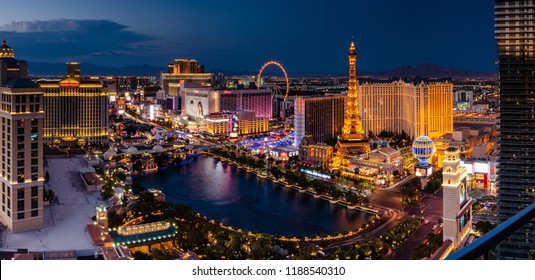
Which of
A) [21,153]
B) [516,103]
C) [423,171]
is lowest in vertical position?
[423,171]

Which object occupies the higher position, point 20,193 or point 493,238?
point 493,238

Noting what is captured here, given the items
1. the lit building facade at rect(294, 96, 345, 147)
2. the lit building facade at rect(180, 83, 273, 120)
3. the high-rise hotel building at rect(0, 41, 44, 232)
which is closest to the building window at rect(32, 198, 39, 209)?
the high-rise hotel building at rect(0, 41, 44, 232)

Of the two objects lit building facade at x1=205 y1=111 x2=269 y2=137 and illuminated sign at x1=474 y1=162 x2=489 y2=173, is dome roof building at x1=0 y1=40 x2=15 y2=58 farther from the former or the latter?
lit building facade at x1=205 y1=111 x2=269 y2=137

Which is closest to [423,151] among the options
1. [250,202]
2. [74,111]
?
[250,202]

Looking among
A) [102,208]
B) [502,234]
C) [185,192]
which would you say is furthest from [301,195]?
[502,234]

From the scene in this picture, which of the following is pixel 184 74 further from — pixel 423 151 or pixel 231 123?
pixel 423 151

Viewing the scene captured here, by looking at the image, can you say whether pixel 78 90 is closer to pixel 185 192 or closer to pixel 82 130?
pixel 82 130

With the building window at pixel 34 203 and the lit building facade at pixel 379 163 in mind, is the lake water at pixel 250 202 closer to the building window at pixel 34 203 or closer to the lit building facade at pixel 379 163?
the lit building facade at pixel 379 163

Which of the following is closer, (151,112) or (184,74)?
(151,112)
